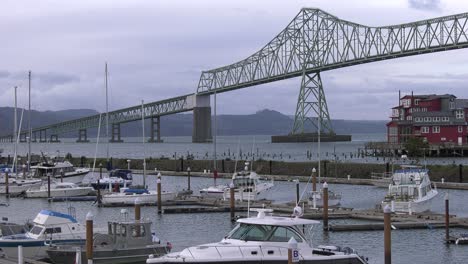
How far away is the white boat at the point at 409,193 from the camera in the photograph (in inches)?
1607

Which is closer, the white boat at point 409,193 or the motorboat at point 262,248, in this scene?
the motorboat at point 262,248

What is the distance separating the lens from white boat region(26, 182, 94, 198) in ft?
176

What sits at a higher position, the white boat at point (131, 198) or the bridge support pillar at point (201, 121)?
the bridge support pillar at point (201, 121)

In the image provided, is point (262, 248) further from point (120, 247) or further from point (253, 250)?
point (120, 247)

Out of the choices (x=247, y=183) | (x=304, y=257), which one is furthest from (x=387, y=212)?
(x=247, y=183)

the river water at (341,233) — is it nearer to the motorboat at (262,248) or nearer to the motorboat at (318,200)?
the motorboat at (318,200)

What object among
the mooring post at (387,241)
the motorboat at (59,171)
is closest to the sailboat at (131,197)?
the motorboat at (59,171)

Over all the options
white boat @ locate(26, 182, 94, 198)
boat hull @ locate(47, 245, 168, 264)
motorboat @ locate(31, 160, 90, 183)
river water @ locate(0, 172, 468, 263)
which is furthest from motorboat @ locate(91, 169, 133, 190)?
boat hull @ locate(47, 245, 168, 264)

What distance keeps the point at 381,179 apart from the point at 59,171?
23.6m

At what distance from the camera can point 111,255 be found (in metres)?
25.8

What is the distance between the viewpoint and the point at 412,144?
324 feet

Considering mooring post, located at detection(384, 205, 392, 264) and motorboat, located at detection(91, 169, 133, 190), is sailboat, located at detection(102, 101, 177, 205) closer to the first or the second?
motorboat, located at detection(91, 169, 133, 190)

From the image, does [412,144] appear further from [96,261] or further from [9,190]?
[96,261]

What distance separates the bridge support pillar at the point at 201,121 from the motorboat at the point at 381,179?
126 m
